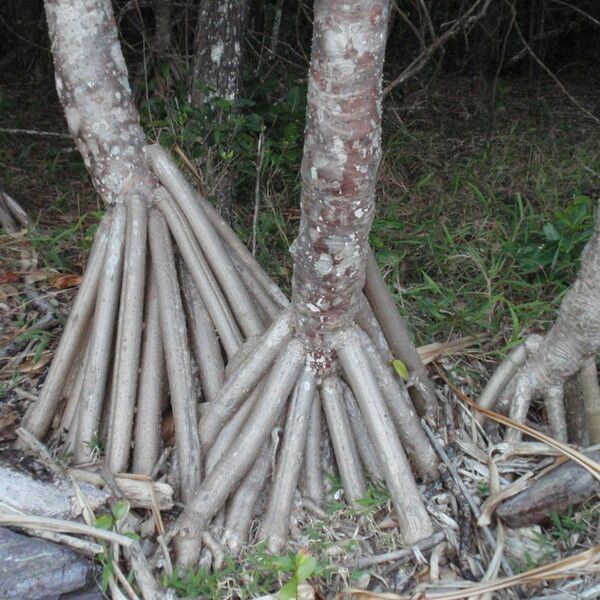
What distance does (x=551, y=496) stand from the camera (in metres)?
→ 2.35

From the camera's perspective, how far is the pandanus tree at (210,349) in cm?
238

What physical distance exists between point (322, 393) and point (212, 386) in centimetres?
42

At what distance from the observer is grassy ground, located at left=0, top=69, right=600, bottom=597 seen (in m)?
2.37

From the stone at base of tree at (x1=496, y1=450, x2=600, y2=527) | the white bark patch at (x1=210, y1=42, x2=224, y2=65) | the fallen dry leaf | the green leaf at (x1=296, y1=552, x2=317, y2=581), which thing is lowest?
the green leaf at (x1=296, y1=552, x2=317, y2=581)

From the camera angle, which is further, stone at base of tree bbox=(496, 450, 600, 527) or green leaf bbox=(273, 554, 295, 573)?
stone at base of tree bbox=(496, 450, 600, 527)

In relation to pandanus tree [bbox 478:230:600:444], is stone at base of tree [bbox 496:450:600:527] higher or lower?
lower

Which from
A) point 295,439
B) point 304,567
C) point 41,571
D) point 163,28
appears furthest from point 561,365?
point 163,28

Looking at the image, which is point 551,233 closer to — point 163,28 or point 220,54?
→ point 220,54

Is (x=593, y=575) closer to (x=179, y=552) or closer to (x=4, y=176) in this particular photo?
(x=179, y=552)

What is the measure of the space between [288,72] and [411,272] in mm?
1910

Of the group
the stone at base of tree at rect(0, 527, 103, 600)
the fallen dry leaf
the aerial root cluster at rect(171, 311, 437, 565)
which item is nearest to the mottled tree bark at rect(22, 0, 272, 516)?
the aerial root cluster at rect(171, 311, 437, 565)

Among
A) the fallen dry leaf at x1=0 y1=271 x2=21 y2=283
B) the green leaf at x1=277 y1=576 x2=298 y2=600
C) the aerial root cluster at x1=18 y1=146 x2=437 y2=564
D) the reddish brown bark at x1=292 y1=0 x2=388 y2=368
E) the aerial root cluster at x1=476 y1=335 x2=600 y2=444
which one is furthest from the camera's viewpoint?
the fallen dry leaf at x1=0 y1=271 x2=21 y2=283

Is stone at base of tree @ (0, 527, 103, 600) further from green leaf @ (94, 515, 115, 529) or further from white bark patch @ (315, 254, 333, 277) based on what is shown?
white bark patch @ (315, 254, 333, 277)

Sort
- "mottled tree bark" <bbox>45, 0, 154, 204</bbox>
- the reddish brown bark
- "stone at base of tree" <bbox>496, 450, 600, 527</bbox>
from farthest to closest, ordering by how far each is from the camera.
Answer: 1. "mottled tree bark" <bbox>45, 0, 154, 204</bbox>
2. "stone at base of tree" <bbox>496, 450, 600, 527</bbox>
3. the reddish brown bark
